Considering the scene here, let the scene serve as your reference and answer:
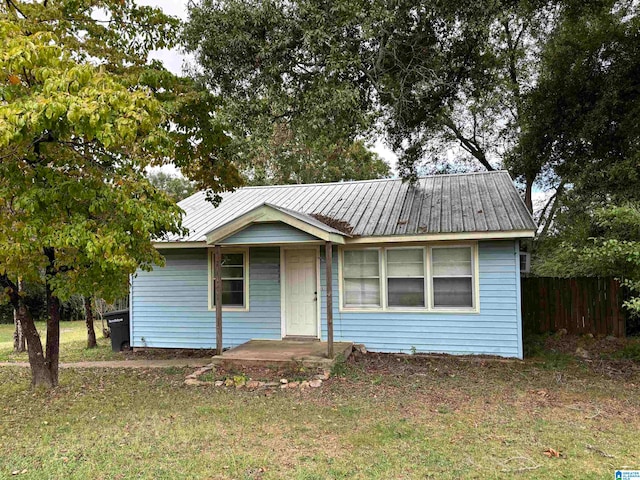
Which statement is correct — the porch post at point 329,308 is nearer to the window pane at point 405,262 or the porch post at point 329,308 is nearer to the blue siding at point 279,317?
the blue siding at point 279,317

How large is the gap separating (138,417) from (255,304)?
4.20 metres

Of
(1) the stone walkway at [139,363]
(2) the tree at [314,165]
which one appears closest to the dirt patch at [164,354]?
(1) the stone walkway at [139,363]

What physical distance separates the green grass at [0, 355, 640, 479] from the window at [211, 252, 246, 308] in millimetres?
2498

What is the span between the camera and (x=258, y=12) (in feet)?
22.2

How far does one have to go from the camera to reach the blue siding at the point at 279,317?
26.7 feet

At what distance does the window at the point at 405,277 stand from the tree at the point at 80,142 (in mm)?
4165

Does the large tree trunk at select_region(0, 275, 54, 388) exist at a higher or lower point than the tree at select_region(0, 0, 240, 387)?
lower

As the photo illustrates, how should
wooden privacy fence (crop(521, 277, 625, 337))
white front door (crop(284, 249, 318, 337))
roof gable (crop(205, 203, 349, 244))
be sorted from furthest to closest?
wooden privacy fence (crop(521, 277, 625, 337)), white front door (crop(284, 249, 318, 337)), roof gable (crop(205, 203, 349, 244))

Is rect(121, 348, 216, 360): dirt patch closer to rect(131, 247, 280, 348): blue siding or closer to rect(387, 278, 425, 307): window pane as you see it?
rect(131, 247, 280, 348): blue siding

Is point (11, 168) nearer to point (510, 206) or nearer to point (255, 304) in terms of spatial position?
point (255, 304)

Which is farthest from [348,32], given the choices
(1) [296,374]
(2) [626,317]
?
(2) [626,317]

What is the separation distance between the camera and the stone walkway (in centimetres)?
852

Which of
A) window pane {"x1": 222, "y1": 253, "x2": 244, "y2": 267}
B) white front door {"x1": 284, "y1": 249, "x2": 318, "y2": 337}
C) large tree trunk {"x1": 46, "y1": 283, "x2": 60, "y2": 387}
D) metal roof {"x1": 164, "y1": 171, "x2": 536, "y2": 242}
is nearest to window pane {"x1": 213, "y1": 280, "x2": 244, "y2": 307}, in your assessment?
window pane {"x1": 222, "y1": 253, "x2": 244, "y2": 267}

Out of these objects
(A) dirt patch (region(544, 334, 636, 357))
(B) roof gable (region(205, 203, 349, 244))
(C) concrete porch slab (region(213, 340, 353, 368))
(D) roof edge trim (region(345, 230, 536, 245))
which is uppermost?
(B) roof gable (region(205, 203, 349, 244))
